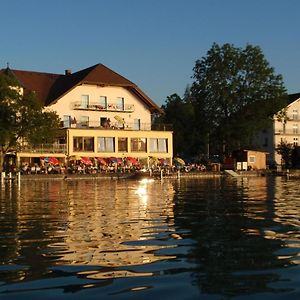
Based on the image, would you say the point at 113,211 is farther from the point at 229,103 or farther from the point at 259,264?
the point at 229,103

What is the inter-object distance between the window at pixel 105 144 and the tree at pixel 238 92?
1577 centimetres

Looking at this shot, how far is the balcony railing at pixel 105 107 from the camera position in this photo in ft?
244

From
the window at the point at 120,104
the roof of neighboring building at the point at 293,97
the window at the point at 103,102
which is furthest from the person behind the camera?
the roof of neighboring building at the point at 293,97

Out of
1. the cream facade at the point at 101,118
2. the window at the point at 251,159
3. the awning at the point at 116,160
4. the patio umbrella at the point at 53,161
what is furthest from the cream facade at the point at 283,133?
the patio umbrella at the point at 53,161

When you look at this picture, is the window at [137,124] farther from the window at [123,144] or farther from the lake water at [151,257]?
the lake water at [151,257]

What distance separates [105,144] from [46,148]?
7.99 m

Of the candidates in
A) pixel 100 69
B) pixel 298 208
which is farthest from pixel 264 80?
pixel 298 208

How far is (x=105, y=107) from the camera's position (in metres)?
76.6

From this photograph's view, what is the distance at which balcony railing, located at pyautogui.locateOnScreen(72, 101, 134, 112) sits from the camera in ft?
244

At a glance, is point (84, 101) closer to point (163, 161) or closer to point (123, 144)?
point (123, 144)

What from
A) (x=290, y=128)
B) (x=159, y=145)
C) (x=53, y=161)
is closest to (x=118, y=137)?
(x=159, y=145)

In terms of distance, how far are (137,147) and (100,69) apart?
12.2m

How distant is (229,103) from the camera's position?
7919 cm

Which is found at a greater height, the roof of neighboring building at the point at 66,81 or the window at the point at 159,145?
the roof of neighboring building at the point at 66,81
